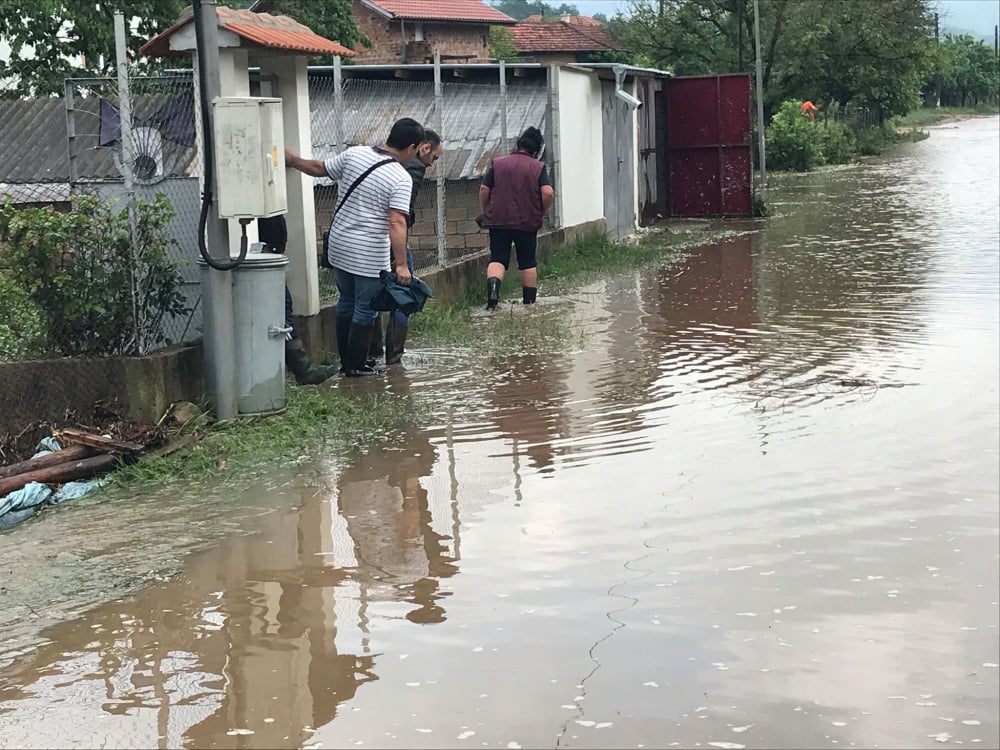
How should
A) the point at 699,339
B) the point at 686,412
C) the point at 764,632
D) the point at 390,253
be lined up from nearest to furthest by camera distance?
1. the point at 764,632
2. the point at 686,412
3. the point at 390,253
4. the point at 699,339

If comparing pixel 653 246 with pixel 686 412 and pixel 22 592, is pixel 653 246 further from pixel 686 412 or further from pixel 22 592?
pixel 22 592

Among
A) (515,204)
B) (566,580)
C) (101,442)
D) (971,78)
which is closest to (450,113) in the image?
(515,204)

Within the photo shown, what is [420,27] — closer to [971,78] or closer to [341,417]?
[341,417]

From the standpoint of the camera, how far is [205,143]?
7.64 m

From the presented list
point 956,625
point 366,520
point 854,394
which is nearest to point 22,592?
point 366,520

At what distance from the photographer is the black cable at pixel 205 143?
24.9 feet

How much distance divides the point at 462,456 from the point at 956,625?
3125 millimetres

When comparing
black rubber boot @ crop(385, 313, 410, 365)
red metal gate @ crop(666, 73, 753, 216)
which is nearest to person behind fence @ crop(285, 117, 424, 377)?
black rubber boot @ crop(385, 313, 410, 365)

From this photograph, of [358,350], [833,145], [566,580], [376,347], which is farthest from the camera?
[833,145]

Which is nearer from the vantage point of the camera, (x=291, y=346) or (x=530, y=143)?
(x=291, y=346)

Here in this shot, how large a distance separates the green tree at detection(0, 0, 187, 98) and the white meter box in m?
13.2

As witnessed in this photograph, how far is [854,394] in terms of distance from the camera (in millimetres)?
8523

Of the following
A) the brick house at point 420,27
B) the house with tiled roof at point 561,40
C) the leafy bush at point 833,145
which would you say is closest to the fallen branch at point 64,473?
the leafy bush at point 833,145

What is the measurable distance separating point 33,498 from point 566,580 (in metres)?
2.75
